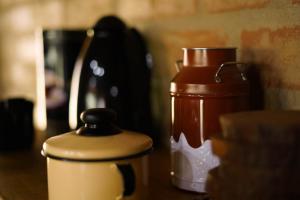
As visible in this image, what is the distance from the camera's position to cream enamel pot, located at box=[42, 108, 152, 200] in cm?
62

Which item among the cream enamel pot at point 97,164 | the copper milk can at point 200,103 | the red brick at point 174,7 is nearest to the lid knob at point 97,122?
the cream enamel pot at point 97,164

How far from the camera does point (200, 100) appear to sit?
729 millimetres

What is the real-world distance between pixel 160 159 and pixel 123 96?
159 mm

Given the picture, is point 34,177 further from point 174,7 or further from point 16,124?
point 174,7

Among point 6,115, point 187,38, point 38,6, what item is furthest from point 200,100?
point 38,6

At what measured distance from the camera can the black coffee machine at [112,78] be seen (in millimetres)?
1022

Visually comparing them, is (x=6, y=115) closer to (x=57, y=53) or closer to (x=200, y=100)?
(x=57, y=53)

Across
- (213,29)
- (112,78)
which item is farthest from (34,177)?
(213,29)

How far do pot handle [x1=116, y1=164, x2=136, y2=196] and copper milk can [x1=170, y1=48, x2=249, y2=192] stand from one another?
15cm

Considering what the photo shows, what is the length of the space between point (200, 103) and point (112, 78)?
34 centimetres

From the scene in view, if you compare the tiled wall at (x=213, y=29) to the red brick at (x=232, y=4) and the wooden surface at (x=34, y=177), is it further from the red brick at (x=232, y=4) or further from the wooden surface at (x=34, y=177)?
the wooden surface at (x=34, y=177)

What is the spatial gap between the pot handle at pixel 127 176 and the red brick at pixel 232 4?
399mm

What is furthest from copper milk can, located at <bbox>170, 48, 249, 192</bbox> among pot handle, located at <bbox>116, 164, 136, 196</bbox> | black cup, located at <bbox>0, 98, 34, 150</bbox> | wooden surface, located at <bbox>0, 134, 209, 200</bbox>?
black cup, located at <bbox>0, 98, 34, 150</bbox>

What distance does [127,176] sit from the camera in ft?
2.03
